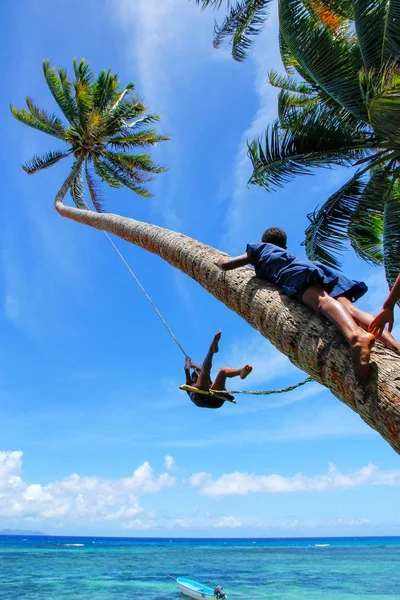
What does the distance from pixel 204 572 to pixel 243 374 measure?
37.4 m

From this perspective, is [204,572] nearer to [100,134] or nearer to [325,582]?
[325,582]

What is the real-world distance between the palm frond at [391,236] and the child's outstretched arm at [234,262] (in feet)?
17.2

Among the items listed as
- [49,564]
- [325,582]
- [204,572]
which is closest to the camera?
[325,582]

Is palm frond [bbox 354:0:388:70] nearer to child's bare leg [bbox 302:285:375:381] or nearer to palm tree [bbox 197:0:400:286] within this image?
palm tree [bbox 197:0:400:286]

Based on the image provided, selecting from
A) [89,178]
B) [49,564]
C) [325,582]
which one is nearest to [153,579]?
[325,582]

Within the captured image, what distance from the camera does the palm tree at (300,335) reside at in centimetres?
181

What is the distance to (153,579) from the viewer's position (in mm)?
31266

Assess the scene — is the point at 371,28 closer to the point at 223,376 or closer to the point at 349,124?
the point at 349,124

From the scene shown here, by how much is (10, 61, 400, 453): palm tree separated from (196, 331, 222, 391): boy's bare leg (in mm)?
746

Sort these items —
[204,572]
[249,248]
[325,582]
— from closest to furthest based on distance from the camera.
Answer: [249,248] < [325,582] < [204,572]

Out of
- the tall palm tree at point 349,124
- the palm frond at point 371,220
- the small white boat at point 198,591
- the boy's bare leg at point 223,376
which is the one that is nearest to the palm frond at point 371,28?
the tall palm tree at point 349,124

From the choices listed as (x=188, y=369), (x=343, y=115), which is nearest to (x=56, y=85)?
(x=343, y=115)

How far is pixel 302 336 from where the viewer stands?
7.77ft

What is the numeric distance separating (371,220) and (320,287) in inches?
271
